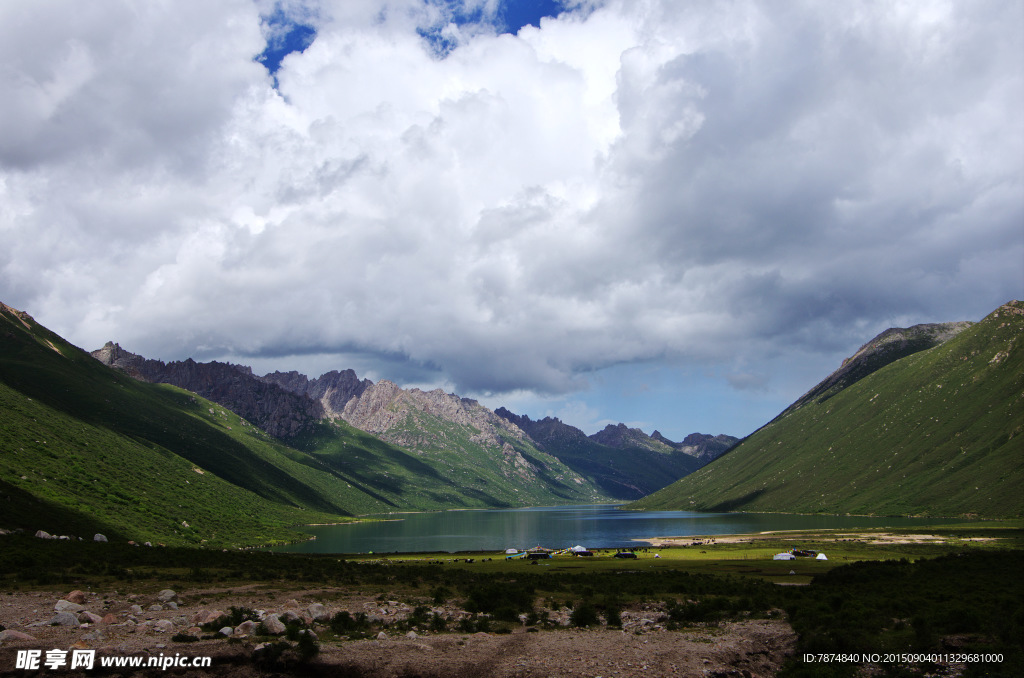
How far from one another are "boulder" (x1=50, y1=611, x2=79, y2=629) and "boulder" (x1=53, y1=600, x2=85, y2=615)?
3.01 metres

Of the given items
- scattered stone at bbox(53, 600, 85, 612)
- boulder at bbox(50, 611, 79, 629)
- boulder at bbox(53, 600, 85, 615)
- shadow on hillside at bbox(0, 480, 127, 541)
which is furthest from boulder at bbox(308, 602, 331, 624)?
shadow on hillside at bbox(0, 480, 127, 541)

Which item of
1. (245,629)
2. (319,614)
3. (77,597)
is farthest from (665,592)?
(77,597)

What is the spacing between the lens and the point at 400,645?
2942cm

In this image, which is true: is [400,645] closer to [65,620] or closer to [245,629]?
[245,629]

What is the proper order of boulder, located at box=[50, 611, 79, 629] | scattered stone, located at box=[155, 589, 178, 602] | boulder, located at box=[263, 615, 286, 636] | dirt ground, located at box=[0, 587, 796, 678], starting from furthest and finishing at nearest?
1. scattered stone, located at box=[155, 589, 178, 602]
2. boulder, located at box=[263, 615, 286, 636]
3. boulder, located at box=[50, 611, 79, 629]
4. dirt ground, located at box=[0, 587, 796, 678]

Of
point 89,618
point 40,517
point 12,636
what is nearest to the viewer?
point 12,636

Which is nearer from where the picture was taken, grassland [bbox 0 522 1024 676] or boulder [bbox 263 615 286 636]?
boulder [bbox 263 615 286 636]

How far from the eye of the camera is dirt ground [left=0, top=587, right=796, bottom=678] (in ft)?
82.6

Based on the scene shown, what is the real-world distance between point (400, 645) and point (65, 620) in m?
15.9

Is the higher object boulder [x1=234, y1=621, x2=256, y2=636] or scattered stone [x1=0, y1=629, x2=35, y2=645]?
scattered stone [x1=0, y1=629, x2=35, y2=645]

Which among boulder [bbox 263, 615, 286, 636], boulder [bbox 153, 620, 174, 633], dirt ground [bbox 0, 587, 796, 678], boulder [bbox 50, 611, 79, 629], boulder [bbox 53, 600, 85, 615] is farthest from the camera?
boulder [bbox 53, 600, 85, 615]

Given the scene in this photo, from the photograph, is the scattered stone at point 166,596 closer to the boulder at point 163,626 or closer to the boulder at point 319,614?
the boulder at point 163,626

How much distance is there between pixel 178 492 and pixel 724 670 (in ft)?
562

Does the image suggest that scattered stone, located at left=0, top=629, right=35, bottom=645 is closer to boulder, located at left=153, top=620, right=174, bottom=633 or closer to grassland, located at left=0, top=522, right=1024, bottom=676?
boulder, located at left=153, top=620, right=174, bottom=633
